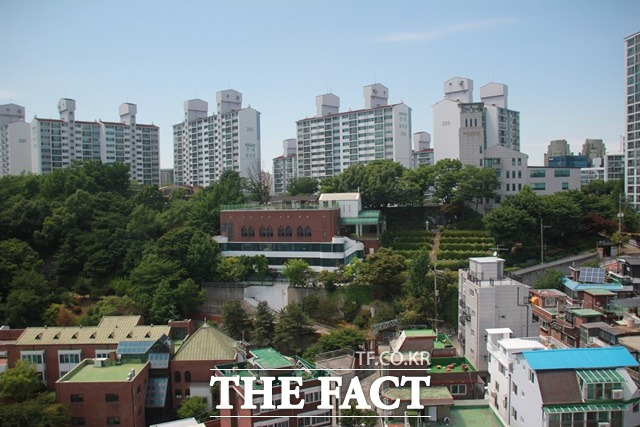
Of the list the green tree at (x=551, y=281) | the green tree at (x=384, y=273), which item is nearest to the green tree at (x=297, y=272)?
the green tree at (x=384, y=273)

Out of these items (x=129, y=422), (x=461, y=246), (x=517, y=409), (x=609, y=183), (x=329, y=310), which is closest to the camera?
(x=517, y=409)

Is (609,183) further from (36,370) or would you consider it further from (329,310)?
(36,370)

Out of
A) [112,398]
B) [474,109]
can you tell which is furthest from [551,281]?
[474,109]

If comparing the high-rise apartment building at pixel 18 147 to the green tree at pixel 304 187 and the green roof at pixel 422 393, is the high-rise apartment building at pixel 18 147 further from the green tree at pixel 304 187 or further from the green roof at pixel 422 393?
the green roof at pixel 422 393

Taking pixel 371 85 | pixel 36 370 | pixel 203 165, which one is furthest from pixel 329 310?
pixel 203 165

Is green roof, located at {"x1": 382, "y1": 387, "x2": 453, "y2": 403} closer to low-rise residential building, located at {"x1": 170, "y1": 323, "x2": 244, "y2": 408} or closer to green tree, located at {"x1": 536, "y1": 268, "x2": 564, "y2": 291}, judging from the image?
low-rise residential building, located at {"x1": 170, "y1": 323, "x2": 244, "y2": 408}

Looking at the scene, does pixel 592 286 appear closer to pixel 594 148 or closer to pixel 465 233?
pixel 465 233
